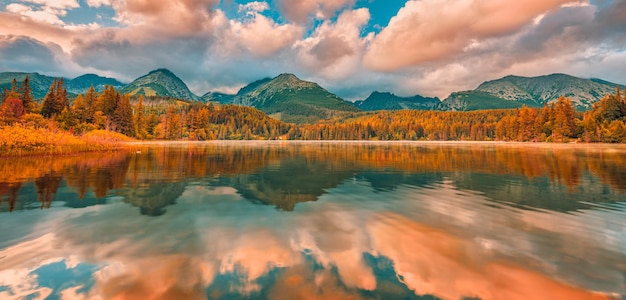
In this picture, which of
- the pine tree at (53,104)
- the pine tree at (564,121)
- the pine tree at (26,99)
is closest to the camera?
the pine tree at (26,99)

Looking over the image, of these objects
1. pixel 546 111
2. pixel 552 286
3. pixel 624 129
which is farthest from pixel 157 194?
pixel 546 111

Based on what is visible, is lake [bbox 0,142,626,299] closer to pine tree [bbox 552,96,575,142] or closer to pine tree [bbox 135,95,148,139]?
pine tree [bbox 135,95,148,139]

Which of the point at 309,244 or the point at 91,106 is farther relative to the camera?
the point at 91,106

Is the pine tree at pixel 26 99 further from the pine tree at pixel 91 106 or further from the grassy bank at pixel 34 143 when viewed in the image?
the grassy bank at pixel 34 143

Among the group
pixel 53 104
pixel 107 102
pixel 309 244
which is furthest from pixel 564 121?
pixel 53 104

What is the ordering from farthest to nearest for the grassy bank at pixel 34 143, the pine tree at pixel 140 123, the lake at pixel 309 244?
the pine tree at pixel 140 123 → the grassy bank at pixel 34 143 → the lake at pixel 309 244

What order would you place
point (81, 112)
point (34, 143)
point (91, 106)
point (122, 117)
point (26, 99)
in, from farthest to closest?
point (122, 117), point (91, 106), point (81, 112), point (26, 99), point (34, 143)

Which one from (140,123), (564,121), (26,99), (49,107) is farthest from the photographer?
(140,123)

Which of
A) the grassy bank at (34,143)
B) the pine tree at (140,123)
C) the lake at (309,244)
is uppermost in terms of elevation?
the pine tree at (140,123)

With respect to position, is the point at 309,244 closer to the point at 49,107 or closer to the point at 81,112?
the point at 81,112

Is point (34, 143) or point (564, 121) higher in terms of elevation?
point (564, 121)

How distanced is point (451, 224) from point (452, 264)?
210 inches

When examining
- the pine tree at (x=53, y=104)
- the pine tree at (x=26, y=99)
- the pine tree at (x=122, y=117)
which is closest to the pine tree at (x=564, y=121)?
the pine tree at (x=122, y=117)

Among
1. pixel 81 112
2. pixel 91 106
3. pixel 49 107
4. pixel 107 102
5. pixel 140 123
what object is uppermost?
pixel 107 102
